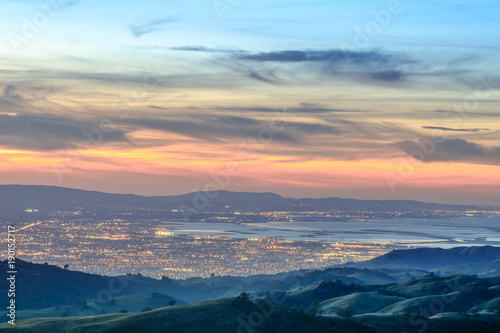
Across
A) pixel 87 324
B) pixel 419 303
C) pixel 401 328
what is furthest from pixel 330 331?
pixel 419 303

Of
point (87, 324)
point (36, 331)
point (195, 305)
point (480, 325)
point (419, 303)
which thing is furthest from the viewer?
point (419, 303)

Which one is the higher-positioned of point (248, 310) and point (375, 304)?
point (248, 310)

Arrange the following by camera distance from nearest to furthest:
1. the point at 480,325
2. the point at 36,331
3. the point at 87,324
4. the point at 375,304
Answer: the point at 36,331, the point at 87,324, the point at 480,325, the point at 375,304

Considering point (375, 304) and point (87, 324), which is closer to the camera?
point (87, 324)

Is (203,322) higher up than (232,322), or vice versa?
(203,322)

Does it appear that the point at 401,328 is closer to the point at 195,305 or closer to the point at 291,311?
the point at 291,311

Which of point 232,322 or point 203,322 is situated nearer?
point 203,322

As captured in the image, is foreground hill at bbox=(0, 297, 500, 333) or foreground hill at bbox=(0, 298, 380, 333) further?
foreground hill at bbox=(0, 297, 500, 333)

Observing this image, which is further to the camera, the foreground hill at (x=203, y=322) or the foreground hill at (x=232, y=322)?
the foreground hill at (x=232, y=322)

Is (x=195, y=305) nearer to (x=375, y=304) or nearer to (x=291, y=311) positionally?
(x=291, y=311)
